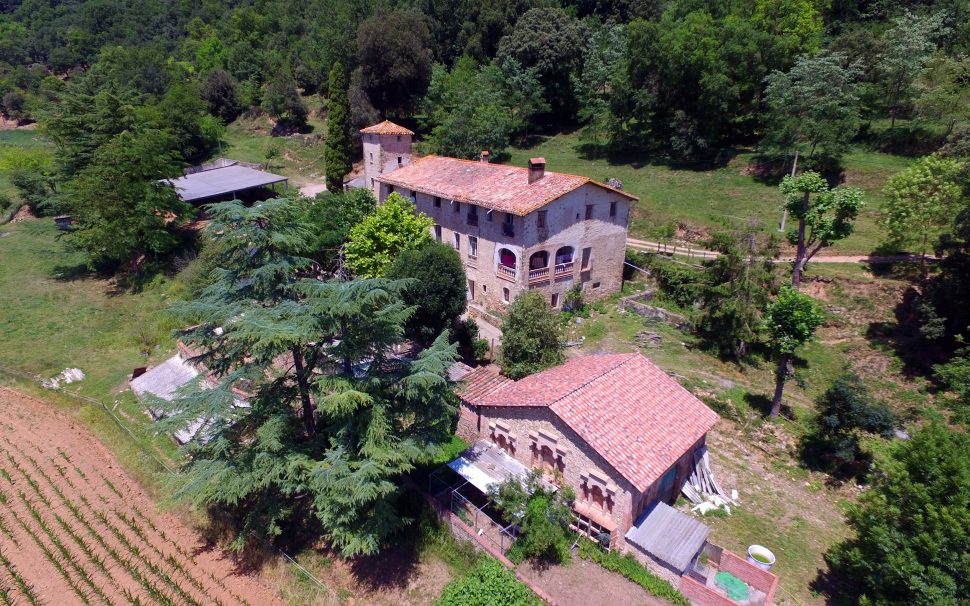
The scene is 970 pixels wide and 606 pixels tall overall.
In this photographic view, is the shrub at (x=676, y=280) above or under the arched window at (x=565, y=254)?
under

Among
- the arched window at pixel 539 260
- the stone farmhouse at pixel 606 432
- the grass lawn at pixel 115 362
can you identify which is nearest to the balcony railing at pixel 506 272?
the arched window at pixel 539 260

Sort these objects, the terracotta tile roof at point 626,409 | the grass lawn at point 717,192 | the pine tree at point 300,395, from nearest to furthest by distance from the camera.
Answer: the pine tree at point 300,395, the terracotta tile roof at point 626,409, the grass lawn at point 717,192

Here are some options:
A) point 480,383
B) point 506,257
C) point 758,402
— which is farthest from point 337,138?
point 758,402

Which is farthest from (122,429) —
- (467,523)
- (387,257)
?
(467,523)

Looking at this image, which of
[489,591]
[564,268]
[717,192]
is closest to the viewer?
[489,591]

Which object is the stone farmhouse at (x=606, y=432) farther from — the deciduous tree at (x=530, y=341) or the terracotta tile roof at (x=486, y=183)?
the terracotta tile roof at (x=486, y=183)

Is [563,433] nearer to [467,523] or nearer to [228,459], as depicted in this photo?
A: [467,523]

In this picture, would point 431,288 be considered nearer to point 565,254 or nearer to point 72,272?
point 565,254
